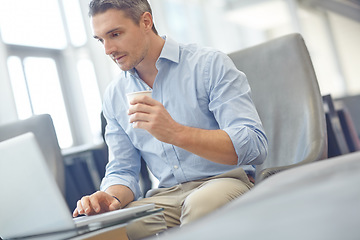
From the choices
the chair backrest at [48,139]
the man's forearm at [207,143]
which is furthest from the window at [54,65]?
the man's forearm at [207,143]

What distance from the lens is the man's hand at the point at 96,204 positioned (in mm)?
1299

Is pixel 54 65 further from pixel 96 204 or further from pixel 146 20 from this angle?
pixel 96 204

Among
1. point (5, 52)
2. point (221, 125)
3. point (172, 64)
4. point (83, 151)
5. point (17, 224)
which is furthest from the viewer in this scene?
point (5, 52)

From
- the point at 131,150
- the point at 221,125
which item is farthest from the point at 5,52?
the point at 221,125

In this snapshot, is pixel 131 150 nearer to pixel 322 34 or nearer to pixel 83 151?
pixel 83 151

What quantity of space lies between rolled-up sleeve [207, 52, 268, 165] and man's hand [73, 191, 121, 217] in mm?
397

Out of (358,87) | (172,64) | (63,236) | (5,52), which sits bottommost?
(358,87)

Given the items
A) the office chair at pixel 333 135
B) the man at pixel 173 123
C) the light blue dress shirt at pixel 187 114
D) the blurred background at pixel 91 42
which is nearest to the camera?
the man at pixel 173 123

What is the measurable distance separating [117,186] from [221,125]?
1.31 feet

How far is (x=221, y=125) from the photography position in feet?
4.96

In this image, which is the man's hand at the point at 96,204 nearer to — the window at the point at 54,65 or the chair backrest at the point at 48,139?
the chair backrest at the point at 48,139

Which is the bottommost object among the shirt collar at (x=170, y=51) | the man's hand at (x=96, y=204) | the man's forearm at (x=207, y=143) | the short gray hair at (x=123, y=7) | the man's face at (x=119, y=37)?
the man's hand at (x=96, y=204)

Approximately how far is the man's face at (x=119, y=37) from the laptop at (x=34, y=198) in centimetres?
67

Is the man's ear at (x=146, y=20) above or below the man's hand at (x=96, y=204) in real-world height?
above
